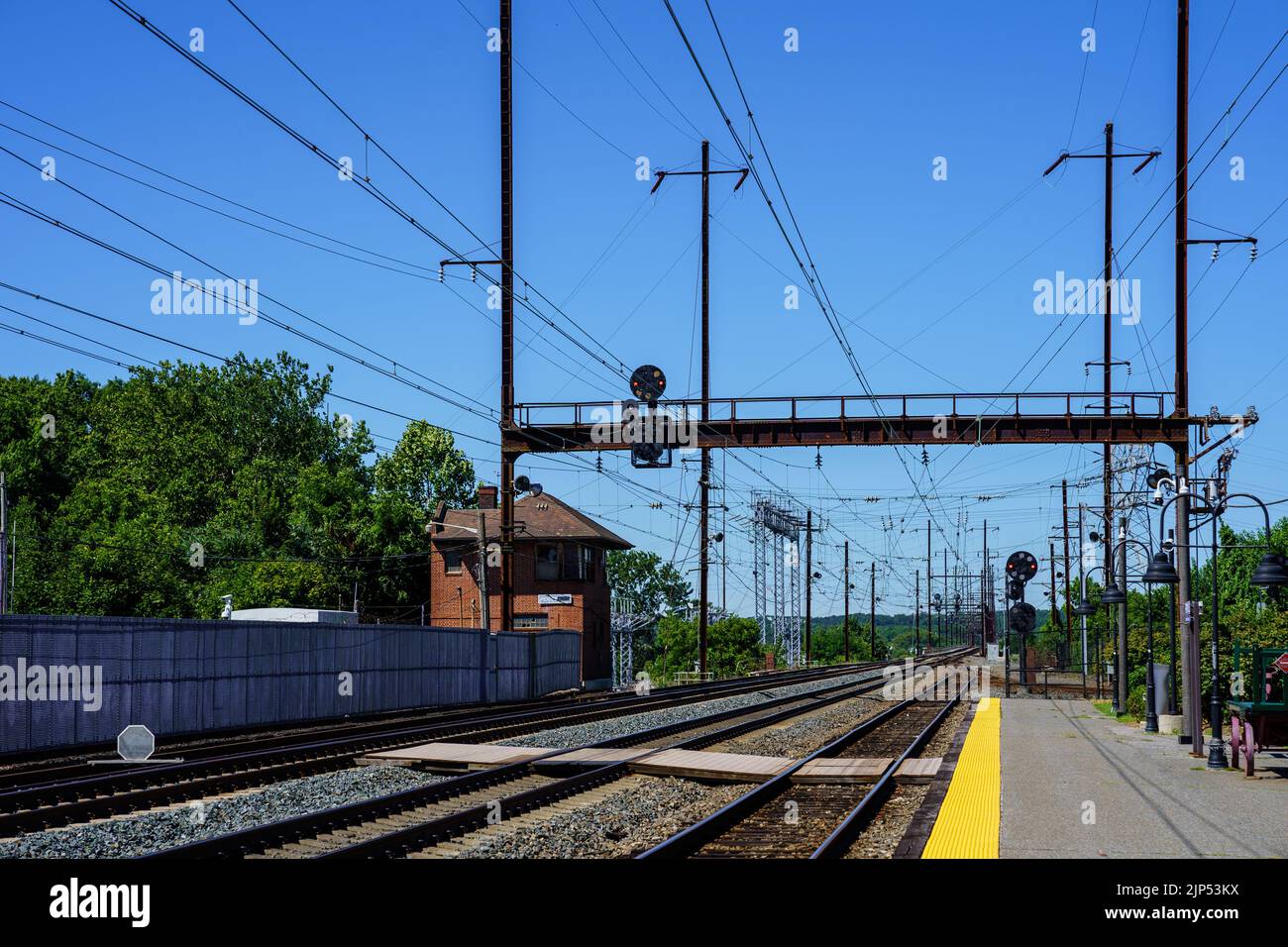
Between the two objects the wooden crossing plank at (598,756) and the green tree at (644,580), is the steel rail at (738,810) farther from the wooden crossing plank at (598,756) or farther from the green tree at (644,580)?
the green tree at (644,580)

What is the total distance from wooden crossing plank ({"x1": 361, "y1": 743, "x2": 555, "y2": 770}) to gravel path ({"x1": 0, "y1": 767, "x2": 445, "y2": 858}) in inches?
36.6

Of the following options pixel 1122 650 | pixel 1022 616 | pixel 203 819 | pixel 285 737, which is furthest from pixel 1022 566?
pixel 203 819

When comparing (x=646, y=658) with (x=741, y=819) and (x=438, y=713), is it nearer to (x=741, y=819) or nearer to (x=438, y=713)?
(x=438, y=713)

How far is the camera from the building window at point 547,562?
67.4 m

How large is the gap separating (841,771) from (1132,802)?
490cm

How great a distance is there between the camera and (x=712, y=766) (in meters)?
19.1

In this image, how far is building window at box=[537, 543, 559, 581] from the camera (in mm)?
67438

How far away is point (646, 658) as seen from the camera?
141m

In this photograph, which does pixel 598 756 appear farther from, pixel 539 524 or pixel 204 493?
pixel 204 493

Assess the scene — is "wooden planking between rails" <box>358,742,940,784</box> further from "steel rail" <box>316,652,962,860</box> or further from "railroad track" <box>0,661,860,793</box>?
"railroad track" <box>0,661,860,793</box>

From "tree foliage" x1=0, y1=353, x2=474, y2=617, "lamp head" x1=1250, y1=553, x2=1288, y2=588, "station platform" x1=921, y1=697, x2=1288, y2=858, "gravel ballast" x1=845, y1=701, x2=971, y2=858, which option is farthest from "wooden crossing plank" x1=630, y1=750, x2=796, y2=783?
"tree foliage" x1=0, y1=353, x2=474, y2=617

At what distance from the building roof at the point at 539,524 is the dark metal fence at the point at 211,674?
26288 millimetres

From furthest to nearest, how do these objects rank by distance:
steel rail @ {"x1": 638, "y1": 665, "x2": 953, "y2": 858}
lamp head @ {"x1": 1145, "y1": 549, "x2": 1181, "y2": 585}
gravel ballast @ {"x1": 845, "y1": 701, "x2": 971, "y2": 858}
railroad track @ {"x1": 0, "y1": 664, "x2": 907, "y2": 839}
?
lamp head @ {"x1": 1145, "y1": 549, "x2": 1181, "y2": 585}
railroad track @ {"x1": 0, "y1": 664, "x2": 907, "y2": 839}
gravel ballast @ {"x1": 845, "y1": 701, "x2": 971, "y2": 858}
steel rail @ {"x1": 638, "y1": 665, "x2": 953, "y2": 858}
